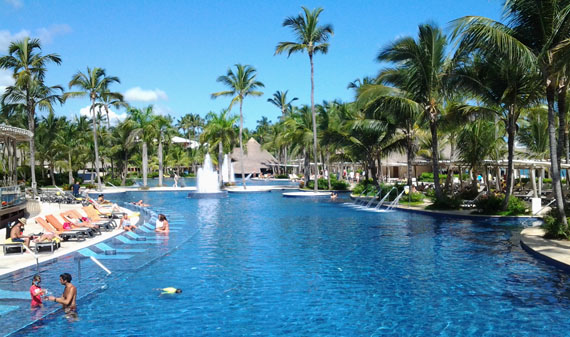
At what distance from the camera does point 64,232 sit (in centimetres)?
1422

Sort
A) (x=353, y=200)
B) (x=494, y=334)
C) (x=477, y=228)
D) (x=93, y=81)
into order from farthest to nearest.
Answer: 1. (x=93, y=81)
2. (x=353, y=200)
3. (x=477, y=228)
4. (x=494, y=334)

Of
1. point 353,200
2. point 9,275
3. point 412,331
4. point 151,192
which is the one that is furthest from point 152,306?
point 151,192

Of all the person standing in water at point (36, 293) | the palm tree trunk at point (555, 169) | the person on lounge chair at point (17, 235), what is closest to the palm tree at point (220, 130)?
the person on lounge chair at point (17, 235)

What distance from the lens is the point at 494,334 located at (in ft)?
23.9

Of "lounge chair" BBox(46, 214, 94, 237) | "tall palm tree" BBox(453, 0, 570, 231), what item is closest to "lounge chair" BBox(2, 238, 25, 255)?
"lounge chair" BBox(46, 214, 94, 237)

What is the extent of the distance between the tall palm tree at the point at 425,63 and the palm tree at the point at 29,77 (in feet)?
69.4

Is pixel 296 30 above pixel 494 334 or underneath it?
above

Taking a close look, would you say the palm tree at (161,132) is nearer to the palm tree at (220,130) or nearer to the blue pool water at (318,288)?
the palm tree at (220,130)

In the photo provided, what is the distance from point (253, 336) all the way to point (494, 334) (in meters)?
3.64

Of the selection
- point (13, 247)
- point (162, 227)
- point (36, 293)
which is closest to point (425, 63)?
point (162, 227)

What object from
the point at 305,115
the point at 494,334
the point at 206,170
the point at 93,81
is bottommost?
the point at 494,334

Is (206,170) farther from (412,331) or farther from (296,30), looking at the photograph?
(412,331)

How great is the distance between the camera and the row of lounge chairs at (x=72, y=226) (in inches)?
478

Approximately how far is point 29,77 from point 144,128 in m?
16.4
